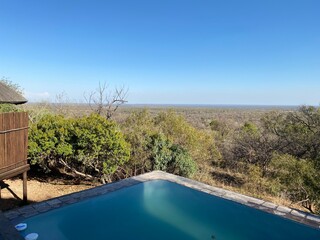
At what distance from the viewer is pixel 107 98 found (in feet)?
41.6

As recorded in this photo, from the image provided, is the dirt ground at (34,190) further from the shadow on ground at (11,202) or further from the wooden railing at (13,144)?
the wooden railing at (13,144)

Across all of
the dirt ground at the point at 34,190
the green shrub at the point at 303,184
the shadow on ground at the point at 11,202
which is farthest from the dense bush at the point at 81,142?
the green shrub at the point at 303,184

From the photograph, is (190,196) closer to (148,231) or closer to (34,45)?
(148,231)

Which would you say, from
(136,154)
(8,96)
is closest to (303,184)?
(136,154)

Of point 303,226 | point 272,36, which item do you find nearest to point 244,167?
point 272,36

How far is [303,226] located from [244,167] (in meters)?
10.6

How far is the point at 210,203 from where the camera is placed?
577cm

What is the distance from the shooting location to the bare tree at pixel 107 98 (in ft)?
41.1

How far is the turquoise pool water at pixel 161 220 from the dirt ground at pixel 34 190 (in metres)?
2.61

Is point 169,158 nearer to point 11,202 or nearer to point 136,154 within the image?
point 136,154

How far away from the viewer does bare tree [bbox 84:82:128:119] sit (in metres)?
12.5

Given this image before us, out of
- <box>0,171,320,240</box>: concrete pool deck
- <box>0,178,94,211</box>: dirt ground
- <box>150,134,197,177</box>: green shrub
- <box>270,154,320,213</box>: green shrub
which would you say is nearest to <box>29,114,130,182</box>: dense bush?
<box>0,178,94,211</box>: dirt ground

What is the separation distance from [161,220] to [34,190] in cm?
471

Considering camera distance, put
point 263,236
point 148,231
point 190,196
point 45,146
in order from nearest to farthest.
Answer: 1. point 263,236
2. point 148,231
3. point 190,196
4. point 45,146
